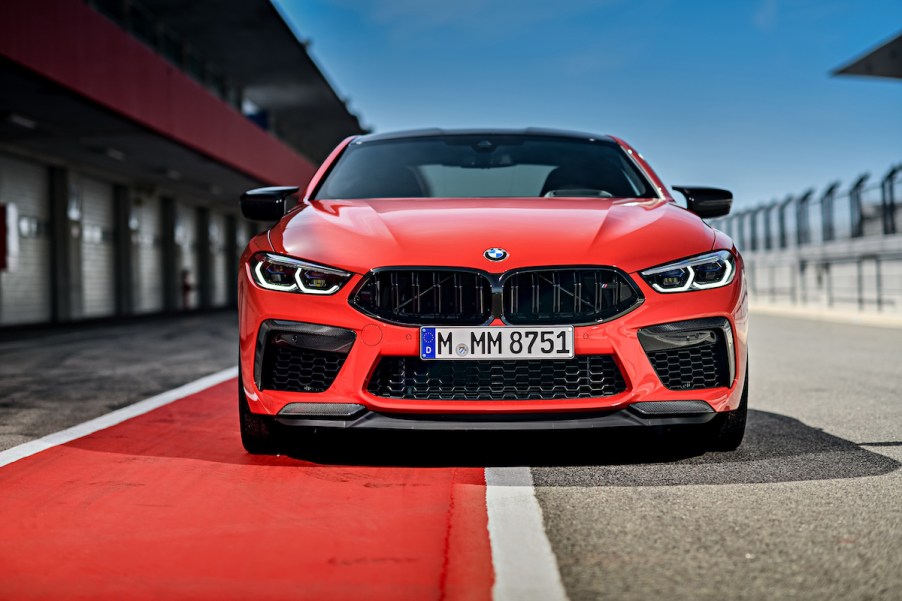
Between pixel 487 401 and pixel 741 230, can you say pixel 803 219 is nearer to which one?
pixel 741 230

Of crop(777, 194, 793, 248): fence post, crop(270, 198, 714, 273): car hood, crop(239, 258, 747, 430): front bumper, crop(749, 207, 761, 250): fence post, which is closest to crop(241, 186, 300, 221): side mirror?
crop(270, 198, 714, 273): car hood

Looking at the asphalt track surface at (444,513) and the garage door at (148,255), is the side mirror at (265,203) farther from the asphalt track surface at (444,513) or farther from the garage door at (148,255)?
the garage door at (148,255)

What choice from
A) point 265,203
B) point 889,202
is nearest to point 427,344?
point 265,203

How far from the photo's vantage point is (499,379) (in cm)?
342

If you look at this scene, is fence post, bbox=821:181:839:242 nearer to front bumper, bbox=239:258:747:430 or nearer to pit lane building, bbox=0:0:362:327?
pit lane building, bbox=0:0:362:327

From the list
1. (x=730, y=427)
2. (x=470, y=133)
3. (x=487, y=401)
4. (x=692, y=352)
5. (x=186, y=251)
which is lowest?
(x=730, y=427)

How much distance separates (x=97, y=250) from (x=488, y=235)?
22.9 meters

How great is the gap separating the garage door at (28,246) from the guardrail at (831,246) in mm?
15067

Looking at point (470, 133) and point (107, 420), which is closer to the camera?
point (107, 420)

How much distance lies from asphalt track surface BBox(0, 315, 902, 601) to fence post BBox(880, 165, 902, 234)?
16.3m

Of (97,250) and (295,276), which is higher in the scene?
(97,250)

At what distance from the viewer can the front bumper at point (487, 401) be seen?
338 cm

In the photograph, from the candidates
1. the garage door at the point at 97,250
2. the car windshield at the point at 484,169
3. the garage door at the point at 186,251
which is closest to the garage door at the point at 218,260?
the garage door at the point at 186,251

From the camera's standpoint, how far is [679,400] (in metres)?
3.48
